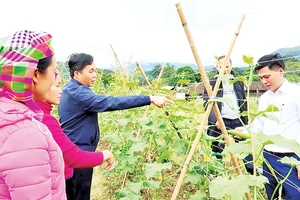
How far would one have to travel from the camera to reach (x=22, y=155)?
0.74 m

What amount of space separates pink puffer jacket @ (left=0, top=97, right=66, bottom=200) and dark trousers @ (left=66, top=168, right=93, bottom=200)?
117 centimetres

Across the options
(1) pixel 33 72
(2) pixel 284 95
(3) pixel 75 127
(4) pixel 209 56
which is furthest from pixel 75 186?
(2) pixel 284 95

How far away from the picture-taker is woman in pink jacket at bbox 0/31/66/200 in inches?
29.2

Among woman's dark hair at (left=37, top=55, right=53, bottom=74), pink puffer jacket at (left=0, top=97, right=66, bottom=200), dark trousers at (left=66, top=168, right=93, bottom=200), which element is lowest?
dark trousers at (left=66, top=168, right=93, bottom=200)

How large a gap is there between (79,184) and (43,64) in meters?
1.30

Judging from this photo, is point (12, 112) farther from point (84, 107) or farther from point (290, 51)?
point (290, 51)

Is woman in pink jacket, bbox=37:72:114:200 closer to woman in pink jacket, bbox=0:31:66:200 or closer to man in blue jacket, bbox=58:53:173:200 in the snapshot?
woman in pink jacket, bbox=0:31:66:200

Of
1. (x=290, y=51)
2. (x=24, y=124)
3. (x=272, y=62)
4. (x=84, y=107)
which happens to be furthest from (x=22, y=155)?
(x=290, y=51)

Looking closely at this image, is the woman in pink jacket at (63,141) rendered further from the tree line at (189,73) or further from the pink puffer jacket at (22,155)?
the tree line at (189,73)

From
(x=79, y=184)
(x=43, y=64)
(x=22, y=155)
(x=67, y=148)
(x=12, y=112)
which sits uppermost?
(x=43, y=64)

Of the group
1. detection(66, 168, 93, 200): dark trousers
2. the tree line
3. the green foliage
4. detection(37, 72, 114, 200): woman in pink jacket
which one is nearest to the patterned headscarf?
detection(37, 72, 114, 200): woman in pink jacket

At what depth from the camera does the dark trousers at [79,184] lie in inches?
76.7

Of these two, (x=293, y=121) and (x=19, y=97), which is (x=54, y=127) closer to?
(x=19, y=97)

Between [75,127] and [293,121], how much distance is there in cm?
137
